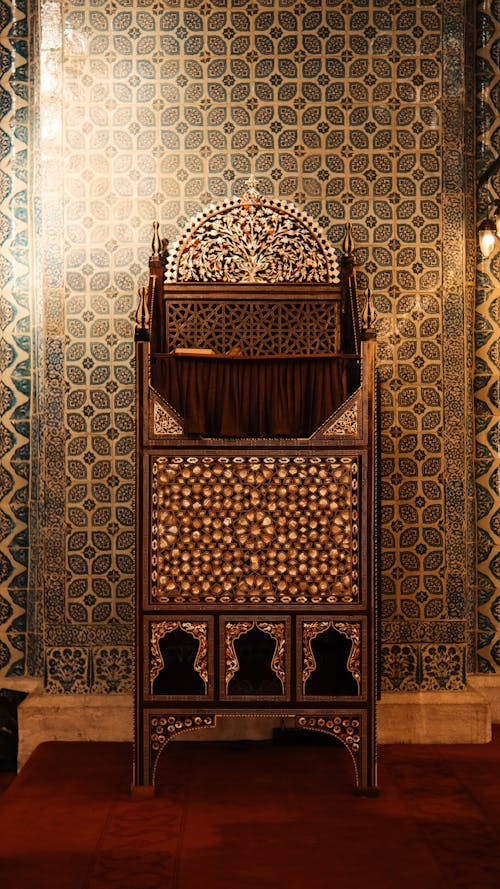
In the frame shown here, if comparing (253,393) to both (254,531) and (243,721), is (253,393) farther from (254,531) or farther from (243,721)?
(243,721)

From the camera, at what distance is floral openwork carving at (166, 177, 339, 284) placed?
436 cm

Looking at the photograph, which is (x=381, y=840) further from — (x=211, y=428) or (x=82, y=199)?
(x=82, y=199)

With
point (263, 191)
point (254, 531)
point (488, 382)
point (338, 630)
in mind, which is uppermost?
point (263, 191)

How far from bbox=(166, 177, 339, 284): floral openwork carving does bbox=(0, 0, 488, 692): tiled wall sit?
13cm

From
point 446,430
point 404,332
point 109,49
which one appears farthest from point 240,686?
point 109,49

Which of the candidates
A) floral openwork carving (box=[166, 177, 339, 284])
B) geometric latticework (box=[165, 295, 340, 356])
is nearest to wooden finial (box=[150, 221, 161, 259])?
floral openwork carving (box=[166, 177, 339, 284])

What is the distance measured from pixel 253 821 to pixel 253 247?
263 centimetres

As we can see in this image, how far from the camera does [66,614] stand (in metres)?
4.38

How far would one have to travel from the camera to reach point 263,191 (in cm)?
444

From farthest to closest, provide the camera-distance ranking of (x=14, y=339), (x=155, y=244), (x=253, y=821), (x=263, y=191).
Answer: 1. (x=14, y=339)
2. (x=263, y=191)
3. (x=155, y=244)
4. (x=253, y=821)

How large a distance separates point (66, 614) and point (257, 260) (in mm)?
2004

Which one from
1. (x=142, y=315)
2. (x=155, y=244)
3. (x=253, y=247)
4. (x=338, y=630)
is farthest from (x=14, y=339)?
(x=338, y=630)

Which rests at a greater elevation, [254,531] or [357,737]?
[254,531]

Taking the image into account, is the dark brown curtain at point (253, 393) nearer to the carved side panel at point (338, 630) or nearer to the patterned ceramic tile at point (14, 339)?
the carved side panel at point (338, 630)
